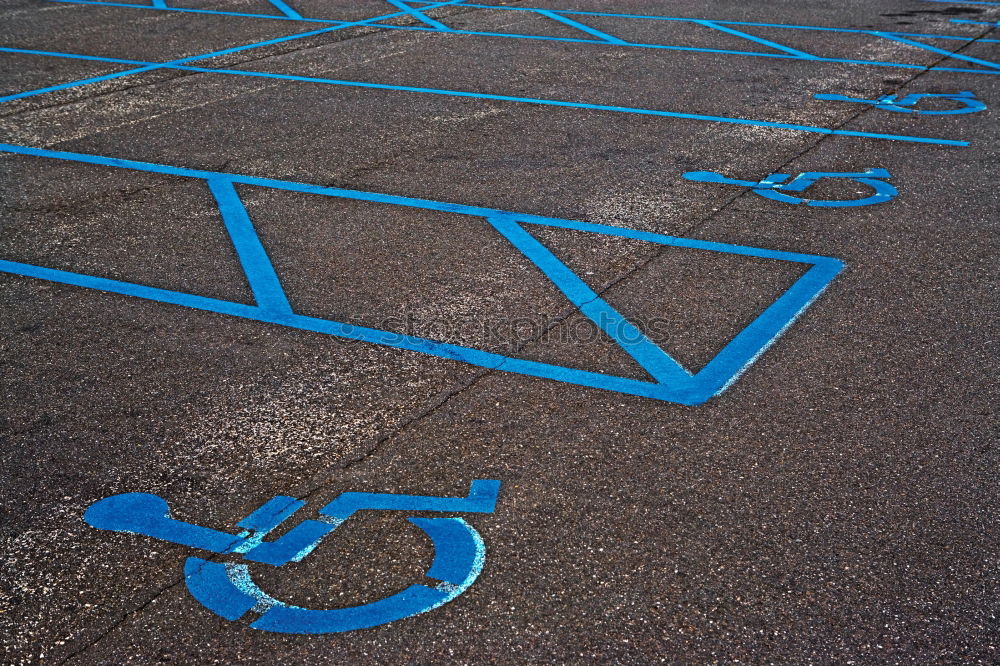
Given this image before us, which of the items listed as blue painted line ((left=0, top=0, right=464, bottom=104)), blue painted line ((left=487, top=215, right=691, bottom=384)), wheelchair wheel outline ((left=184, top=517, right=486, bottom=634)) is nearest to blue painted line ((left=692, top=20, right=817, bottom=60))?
blue painted line ((left=0, top=0, right=464, bottom=104))

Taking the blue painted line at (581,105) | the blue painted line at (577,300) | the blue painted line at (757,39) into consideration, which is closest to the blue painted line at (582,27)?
the blue painted line at (757,39)

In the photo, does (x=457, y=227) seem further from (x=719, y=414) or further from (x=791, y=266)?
(x=719, y=414)

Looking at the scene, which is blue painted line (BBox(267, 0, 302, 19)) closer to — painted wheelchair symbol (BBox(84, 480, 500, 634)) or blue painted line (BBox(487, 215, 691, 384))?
blue painted line (BBox(487, 215, 691, 384))

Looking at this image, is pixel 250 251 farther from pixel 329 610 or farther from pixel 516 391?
pixel 329 610

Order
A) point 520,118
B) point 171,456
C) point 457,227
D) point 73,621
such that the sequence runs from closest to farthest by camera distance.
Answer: point 73,621
point 171,456
point 457,227
point 520,118

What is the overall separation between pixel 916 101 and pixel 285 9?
958 centimetres

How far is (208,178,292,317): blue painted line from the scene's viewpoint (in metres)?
5.95

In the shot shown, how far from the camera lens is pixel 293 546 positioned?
385cm

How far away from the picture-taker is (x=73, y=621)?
3516 millimetres

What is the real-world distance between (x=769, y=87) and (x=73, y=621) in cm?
931

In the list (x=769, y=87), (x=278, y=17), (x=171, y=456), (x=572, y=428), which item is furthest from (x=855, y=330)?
(x=278, y=17)

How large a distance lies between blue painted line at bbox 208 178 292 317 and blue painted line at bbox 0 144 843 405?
117 mm

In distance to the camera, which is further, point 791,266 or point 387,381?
point 791,266
